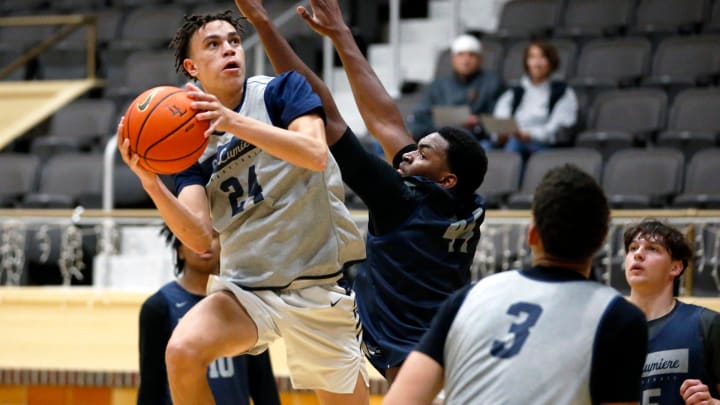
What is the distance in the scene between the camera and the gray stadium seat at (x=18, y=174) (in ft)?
34.5

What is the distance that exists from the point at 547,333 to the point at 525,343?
0.05 m

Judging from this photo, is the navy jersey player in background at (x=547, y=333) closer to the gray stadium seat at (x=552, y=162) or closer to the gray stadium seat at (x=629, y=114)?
the gray stadium seat at (x=552, y=162)

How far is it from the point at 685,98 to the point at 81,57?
6.53m

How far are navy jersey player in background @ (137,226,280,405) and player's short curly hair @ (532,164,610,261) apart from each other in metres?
2.08

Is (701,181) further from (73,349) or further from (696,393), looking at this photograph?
(696,393)

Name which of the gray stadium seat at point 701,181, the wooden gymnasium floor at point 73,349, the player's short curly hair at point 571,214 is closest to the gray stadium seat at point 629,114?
the gray stadium seat at point 701,181

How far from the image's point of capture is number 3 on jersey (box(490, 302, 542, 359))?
8.30 ft

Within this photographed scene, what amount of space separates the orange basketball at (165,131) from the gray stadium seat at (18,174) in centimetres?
714

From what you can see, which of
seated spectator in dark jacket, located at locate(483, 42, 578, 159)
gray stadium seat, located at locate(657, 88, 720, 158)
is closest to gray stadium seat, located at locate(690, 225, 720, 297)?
gray stadium seat, located at locate(657, 88, 720, 158)

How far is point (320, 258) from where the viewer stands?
3.95 metres

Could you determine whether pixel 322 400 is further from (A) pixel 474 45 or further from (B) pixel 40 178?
(B) pixel 40 178

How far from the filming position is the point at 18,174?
10.6 metres

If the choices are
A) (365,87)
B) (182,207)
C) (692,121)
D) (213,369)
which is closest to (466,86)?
(692,121)

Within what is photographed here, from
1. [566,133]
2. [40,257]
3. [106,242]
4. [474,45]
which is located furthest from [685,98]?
[40,257]
